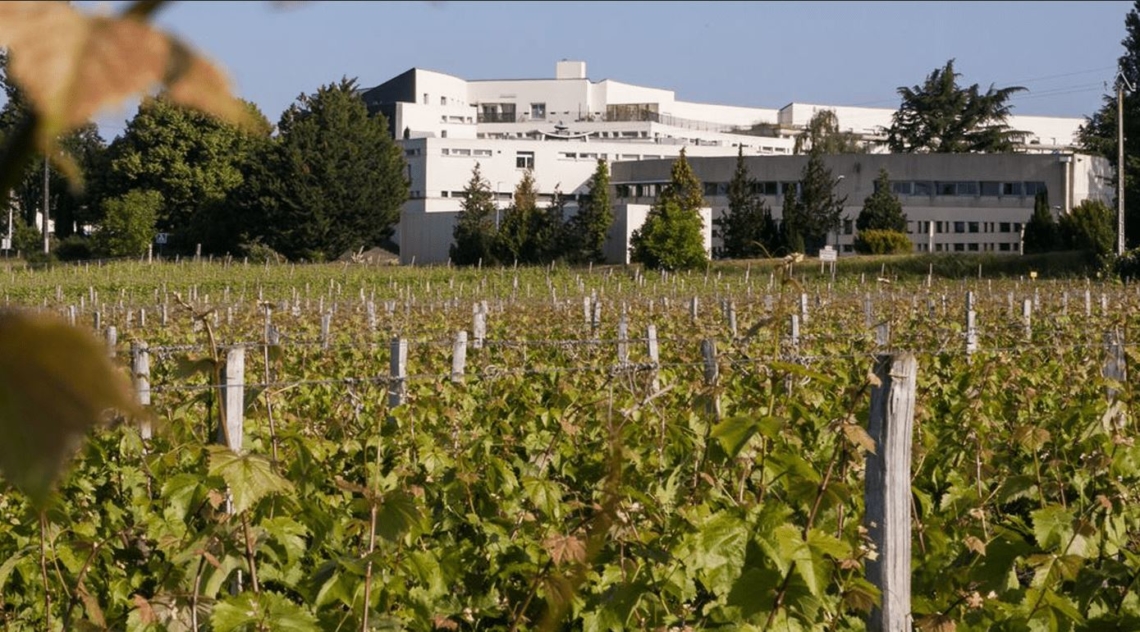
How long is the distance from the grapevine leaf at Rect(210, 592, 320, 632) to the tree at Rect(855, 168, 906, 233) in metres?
44.5

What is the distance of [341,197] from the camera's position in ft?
144

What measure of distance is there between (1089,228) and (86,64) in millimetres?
40351

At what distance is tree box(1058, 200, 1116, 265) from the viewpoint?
35.9 metres

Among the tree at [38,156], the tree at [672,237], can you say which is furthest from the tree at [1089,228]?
the tree at [38,156]

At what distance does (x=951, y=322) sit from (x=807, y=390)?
10.3 m

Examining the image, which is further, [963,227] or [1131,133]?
[963,227]

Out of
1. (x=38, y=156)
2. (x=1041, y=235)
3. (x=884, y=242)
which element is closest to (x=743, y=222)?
(x=884, y=242)

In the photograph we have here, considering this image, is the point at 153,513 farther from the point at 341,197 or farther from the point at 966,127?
the point at 966,127

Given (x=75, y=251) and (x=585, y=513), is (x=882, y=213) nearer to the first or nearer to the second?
(x=75, y=251)

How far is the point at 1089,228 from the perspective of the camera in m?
38.1

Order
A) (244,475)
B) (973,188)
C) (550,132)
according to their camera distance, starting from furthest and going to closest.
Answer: (550,132)
(973,188)
(244,475)

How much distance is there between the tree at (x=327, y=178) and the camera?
141ft

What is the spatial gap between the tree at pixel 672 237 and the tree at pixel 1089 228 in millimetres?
9886

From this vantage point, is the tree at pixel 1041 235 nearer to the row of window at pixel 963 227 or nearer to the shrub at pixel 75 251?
the row of window at pixel 963 227
